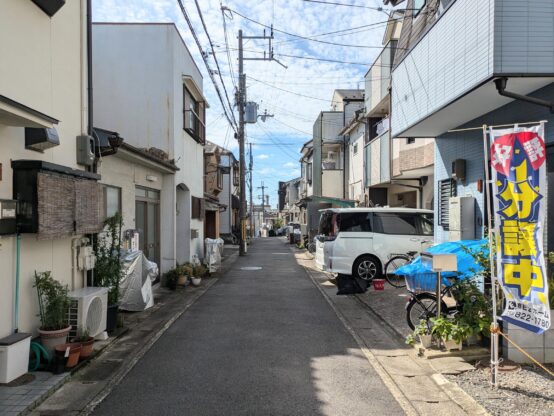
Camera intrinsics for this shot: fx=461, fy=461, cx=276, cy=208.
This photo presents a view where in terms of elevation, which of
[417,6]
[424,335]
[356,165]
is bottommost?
[424,335]

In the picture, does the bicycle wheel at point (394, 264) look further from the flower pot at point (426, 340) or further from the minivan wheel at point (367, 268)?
the flower pot at point (426, 340)

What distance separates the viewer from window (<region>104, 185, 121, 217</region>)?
8984 mm

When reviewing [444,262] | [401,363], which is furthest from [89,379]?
[444,262]

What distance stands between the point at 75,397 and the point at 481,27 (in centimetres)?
650

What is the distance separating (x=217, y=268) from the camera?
17672mm

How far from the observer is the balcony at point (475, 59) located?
Answer: 5.70 m

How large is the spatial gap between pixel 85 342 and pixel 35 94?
316 centimetres

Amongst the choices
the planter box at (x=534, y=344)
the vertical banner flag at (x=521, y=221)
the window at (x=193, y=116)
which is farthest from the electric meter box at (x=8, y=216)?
the window at (x=193, y=116)

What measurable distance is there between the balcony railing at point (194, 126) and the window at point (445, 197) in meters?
7.74

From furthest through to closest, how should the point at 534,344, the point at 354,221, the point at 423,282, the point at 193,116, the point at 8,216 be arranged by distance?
the point at 193,116 → the point at 354,221 → the point at 423,282 → the point at 534,344 → the point at 8,216

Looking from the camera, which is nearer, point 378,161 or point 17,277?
point 17,277

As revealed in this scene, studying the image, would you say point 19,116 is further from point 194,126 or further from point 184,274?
point 194,126

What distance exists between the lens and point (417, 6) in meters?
10.6

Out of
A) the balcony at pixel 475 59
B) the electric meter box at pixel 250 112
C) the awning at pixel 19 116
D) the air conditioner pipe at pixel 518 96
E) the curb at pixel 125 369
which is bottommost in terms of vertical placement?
the curb at pixel 125 369
